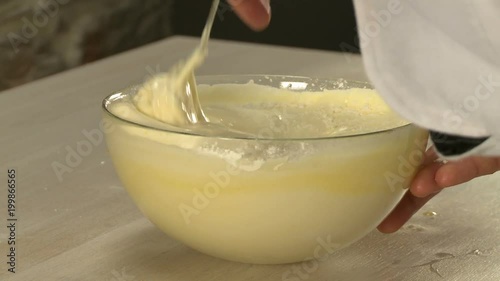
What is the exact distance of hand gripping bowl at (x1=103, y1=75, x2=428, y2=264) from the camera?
0.57 m

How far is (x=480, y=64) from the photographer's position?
57 cm

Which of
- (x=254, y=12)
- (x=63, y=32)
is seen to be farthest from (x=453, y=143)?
(x=63, y=32)

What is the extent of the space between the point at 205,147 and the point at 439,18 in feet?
0.60

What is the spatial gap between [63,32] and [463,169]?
1409 mm

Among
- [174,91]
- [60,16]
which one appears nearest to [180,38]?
[60,16]

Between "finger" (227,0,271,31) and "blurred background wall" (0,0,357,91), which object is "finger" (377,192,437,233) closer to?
"finger" (227,0,271,31)

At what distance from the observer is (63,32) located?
1.90 metres

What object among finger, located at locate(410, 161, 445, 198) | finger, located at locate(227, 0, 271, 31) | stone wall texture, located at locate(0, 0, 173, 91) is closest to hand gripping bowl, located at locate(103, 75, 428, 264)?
finger, located at locate(410, 161, 445, 198)

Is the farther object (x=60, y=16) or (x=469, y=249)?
(x=60, y=16)

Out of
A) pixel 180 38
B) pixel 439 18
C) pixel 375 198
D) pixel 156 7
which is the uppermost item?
pixel 439 18

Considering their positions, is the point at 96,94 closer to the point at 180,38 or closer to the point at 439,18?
the point at 180,38

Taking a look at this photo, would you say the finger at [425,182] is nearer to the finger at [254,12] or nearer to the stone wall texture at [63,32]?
the finger at [254,12]

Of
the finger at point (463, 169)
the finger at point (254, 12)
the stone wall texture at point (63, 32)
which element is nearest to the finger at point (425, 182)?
the finger at point (463, 169)

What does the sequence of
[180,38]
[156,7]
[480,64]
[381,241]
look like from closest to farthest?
[480,64] < [381,241] < [180,38] < [156,7]
